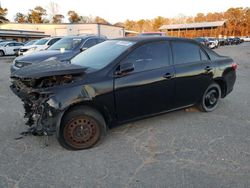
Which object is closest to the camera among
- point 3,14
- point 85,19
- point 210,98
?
point 210,98

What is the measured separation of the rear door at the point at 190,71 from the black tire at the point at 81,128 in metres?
1.66

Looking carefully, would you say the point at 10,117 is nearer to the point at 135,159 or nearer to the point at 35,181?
the point at 35,181

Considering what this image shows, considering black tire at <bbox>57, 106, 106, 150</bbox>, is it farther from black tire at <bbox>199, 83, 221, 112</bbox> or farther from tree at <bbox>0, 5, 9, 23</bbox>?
tree at <bbox>0, 5, 9, 23</bbox>

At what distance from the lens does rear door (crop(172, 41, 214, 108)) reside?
4.73 m

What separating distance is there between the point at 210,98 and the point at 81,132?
3.04 m

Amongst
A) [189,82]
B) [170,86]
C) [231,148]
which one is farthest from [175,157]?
[189,82]

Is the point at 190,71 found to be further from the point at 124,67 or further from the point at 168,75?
the point at 124,67

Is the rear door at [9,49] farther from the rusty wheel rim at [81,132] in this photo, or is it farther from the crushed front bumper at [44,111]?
the rusty wheel rim at [81,132]

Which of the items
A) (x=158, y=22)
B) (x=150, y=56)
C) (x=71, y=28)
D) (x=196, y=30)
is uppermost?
(x=158, y=22)

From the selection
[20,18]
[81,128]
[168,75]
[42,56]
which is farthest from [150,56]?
[20,18]

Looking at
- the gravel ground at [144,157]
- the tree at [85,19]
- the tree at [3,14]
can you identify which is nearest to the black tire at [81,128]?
the gravel ground at [144,157]

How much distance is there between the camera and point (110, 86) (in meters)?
3.89

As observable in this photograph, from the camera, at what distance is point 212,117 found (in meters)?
5.17

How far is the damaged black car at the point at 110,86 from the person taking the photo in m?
3.60
